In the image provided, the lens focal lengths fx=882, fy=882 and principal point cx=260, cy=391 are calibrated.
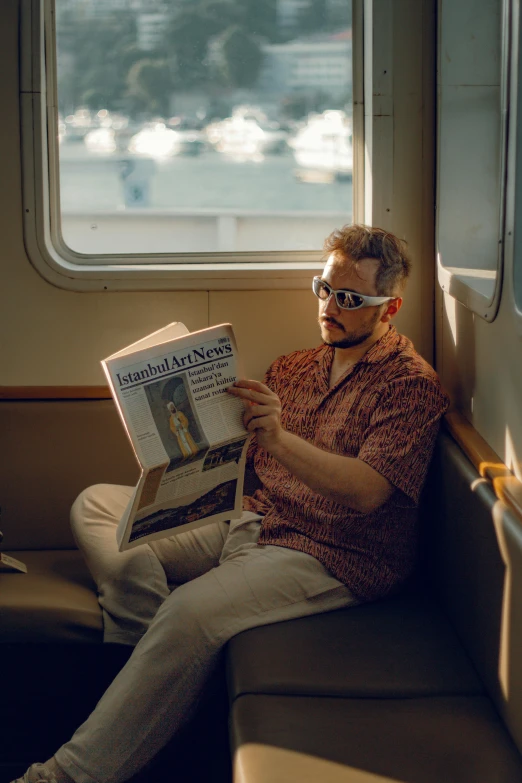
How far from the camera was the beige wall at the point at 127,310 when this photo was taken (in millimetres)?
2986

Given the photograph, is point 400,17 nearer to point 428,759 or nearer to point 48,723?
point 428,759

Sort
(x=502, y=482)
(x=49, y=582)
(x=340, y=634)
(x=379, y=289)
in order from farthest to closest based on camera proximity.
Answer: (x=49, y=582) → (x=379, y=289) → (x=340, y=634) → (x=502, y=482)

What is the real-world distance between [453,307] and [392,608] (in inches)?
37.9

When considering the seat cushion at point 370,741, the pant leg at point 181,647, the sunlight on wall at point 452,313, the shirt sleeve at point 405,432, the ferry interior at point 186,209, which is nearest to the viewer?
the seat cushion at point 370,741

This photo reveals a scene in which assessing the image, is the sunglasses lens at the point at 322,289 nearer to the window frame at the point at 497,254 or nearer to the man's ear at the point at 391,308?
the man's ear at the point at 391,308

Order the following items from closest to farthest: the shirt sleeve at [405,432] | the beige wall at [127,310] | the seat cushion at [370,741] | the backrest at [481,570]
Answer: the seat cushion at [370,741]
the backrest at [481,570]
the shirt sleeve at [405,432]
the beige wall at [127,310]

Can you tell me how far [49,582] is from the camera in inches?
105

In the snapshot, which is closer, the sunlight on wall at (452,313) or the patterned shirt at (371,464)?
the patterned shirt at (371,464)

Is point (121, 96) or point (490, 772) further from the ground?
point (121, 96)

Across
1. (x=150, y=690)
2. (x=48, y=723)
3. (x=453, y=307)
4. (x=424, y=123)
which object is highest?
(x=424, y=123)

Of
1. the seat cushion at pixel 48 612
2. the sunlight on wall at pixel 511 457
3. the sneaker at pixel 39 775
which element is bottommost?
the sneaker at pixel 39 775

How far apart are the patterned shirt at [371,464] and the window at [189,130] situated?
778 mm

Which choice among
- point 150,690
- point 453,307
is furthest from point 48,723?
point 453,307

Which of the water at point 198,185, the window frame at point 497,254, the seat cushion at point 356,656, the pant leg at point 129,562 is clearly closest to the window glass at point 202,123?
the water at point 198,185
